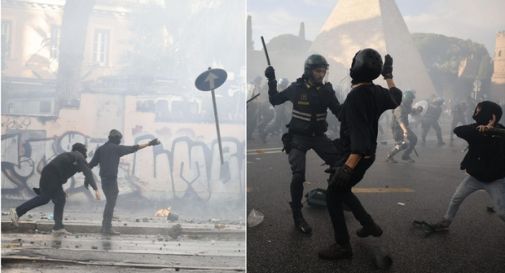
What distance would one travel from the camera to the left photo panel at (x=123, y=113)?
410cm

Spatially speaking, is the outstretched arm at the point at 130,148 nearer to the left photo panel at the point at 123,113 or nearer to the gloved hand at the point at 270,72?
the left photo panel at the point at 123,113

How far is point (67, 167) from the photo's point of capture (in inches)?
163

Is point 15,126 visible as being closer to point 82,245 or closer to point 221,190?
point 82,245

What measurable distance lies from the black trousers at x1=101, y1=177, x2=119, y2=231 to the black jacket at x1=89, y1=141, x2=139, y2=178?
69mm

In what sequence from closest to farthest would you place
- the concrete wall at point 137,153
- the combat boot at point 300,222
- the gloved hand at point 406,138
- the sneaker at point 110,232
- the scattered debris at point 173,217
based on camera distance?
the combat boot at point 300,222, the sneaker at point 110,232, the scattered debris at point 173,217, the concrete wall at point 137,153, the gloved hand at point 406,138

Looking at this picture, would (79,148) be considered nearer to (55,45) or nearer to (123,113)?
(123,113)

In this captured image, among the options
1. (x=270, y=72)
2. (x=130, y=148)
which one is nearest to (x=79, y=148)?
(x=130, y=148)

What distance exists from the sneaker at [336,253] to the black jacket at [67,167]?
101 inches

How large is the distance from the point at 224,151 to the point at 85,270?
272cm

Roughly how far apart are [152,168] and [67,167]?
1038mm

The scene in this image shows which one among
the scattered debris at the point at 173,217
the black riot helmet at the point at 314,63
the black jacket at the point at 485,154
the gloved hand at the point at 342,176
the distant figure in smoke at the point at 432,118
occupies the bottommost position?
the scattered debris at the point at 173,217

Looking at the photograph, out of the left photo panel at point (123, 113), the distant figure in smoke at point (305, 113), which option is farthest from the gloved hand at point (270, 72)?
the left photo panel at point (123, 113)

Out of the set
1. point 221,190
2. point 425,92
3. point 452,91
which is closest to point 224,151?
point 221,190

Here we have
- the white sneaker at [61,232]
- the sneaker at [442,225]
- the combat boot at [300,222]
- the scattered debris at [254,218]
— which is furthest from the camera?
the white sneaker at [61,232]
